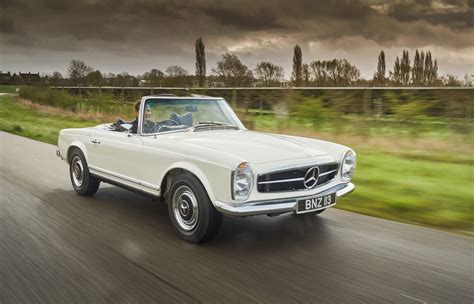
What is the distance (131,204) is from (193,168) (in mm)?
2039

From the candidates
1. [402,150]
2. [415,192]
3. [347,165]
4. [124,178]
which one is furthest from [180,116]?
[402,150]

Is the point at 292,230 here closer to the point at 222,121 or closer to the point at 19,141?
the point at 222,121

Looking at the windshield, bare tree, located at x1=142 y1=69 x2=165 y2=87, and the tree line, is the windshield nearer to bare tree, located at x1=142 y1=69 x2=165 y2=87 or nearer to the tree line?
the tree line

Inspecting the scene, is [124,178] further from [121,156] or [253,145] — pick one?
[253,145]

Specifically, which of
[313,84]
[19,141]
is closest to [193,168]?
[19,141]

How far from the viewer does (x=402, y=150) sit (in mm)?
11422

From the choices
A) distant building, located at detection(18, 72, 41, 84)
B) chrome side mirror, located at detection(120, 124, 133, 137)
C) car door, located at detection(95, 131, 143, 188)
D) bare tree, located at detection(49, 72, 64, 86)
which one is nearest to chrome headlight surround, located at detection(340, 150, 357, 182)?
car door, located at detection(95, 131, 143, 188)

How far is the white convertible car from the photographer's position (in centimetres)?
430

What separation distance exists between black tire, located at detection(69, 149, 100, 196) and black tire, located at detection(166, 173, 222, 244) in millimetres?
2208

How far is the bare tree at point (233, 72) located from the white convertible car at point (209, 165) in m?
13.5

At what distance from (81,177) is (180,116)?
2045 mm

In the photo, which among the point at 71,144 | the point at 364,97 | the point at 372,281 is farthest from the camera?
the point at 364,97

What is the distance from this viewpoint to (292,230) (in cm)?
501

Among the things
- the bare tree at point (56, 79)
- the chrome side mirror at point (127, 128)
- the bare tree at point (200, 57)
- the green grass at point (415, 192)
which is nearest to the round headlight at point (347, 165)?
the green grass at point (415, 192)
